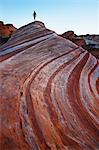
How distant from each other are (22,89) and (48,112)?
14.0 inches

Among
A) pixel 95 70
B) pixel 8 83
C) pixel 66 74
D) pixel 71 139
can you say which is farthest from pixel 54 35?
pixel 71 139

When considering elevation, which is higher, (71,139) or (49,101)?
(49,101)

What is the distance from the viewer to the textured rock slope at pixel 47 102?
85.0 inches

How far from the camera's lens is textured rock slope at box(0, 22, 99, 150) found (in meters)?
2.16

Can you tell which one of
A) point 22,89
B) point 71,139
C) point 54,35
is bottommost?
point 71,139

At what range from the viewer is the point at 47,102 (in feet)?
8.73

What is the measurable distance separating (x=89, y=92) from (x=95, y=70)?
981mm

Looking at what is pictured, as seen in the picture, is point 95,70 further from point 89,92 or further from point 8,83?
point 8,83

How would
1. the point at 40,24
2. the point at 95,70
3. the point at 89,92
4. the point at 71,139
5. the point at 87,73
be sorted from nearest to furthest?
1. the point at 71,139
2. the point at 89,92
3. the point at 87,73
4. the point at 95,70
5. the point at 40,24

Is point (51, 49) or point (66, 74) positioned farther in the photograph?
point (51, 49)

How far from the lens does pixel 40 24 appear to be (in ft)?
21.0

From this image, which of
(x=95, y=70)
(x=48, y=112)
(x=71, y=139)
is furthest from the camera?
(x=95, y=70)

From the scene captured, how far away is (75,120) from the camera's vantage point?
101 inches

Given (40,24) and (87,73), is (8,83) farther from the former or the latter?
(40,24)
